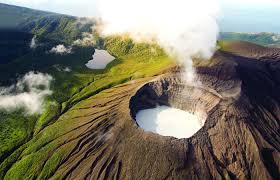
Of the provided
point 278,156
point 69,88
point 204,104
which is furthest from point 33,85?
point 278,156

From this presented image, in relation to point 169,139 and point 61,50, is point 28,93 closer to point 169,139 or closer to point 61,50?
point 61,50

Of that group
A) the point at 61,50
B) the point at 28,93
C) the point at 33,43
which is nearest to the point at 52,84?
the point at 28,93

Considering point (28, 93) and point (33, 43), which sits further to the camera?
point (33, 43)

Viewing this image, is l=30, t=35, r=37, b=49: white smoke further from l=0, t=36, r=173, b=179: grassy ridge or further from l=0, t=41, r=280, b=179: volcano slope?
l=0, t=41, r=280, b=179: volcano slope

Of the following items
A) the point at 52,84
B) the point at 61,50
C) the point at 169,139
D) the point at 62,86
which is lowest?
the point at 62,86

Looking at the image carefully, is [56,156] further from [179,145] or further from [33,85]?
[33,85]

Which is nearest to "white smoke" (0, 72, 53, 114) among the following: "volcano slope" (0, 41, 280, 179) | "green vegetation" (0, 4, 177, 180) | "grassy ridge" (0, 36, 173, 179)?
"green vegetation" (0, 4, 177, 180)

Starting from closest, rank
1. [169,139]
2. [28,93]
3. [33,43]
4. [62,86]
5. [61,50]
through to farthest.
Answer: [169,139] → [28,93] → [62,86] → [61,50] → [33,43]
